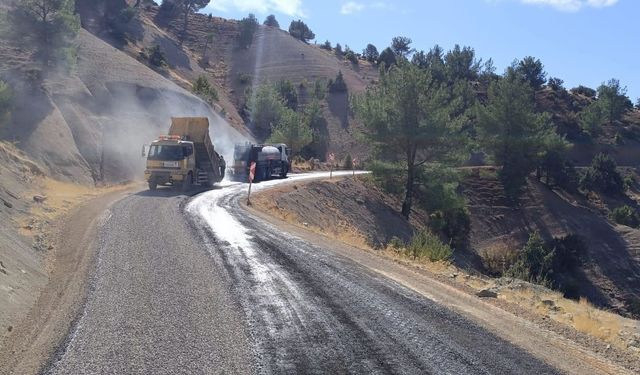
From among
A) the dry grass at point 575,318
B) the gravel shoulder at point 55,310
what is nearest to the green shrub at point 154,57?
the gravel shoulder at point 55,310

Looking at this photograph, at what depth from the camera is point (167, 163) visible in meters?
30.3

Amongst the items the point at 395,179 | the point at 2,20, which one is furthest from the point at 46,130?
the point at 395,179

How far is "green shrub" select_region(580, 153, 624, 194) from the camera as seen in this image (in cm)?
6644

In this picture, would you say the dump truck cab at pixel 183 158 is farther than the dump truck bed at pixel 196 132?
No

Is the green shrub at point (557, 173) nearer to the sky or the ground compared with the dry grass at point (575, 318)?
nearer to the sky

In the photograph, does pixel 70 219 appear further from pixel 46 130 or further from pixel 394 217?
pixel 394 217

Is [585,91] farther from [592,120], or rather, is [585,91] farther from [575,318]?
[575,318]

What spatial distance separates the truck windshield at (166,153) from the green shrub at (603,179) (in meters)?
50.6

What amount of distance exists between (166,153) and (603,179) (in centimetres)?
5407

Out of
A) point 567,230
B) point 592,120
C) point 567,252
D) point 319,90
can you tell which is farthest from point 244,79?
point 567,252

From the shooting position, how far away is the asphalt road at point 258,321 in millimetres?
7246

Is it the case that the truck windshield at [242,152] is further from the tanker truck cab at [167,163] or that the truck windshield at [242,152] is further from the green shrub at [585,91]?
the green shrub at [585,91]

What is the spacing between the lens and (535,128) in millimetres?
56188

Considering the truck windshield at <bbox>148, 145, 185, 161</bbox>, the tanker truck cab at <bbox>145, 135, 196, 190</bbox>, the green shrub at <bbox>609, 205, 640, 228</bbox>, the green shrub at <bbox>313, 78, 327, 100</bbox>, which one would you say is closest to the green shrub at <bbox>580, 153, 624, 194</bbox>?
the green shrub at <bbox>609, 205, 640, 228</bbox>
